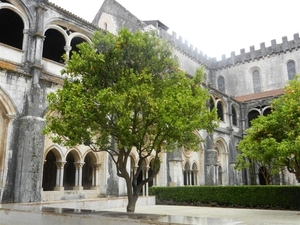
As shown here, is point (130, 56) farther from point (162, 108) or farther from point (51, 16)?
point (51, 16)

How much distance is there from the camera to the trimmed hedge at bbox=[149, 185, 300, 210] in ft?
51.7

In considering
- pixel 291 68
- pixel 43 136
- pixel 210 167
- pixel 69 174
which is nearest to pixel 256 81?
pixel 291 68

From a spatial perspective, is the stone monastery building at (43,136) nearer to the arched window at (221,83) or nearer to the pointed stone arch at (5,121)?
the pointed stone arch at (5,121)

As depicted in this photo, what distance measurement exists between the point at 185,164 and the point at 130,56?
1677cm

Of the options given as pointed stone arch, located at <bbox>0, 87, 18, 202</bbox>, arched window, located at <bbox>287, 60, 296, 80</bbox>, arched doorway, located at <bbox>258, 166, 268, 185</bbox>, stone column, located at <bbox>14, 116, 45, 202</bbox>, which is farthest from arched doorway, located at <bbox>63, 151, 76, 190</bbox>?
arched window, located at <bbox>287, 60, 296, 80</bbox>

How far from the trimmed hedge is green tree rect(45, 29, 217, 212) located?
8.60 metres

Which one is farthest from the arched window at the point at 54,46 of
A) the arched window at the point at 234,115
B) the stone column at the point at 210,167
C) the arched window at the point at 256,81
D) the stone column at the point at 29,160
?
the arched window at the point at 256,81

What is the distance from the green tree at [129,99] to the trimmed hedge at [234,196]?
339 inches

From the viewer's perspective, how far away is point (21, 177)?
1349cm

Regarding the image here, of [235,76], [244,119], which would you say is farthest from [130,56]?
[235,76]

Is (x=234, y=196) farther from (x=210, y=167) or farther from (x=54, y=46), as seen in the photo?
(x=54, y=46)

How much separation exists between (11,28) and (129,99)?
13.2 metres

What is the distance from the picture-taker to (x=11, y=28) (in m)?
18.0

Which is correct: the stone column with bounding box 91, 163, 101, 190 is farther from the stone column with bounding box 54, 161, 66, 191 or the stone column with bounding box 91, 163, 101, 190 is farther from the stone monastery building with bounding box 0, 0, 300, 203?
the stone column with bounding box 54, 161, 66, 191
